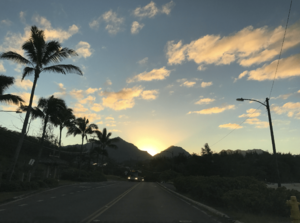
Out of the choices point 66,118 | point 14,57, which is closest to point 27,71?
point 14,57

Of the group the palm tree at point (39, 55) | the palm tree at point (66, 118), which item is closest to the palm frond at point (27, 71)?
the palm tree at point (39, 55)

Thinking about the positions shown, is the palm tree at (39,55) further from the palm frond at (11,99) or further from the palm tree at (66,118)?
the palm tree at (66,118)

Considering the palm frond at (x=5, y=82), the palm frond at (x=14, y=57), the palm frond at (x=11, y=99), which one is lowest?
the palm frond at (x=11, y=99)

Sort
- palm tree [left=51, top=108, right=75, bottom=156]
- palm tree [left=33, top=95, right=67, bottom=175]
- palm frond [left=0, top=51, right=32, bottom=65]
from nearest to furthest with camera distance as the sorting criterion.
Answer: palm frond [left=0, top=51, right=32, bottom=65]
palm tree [left=33, top=95, right=67, bottom=175]
palm tree [left=51, top=108, right=75, bottom=156]

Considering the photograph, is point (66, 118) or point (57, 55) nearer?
point (57, 55)

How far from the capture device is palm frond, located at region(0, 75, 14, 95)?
21.7 metres

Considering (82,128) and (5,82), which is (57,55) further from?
(82,128)

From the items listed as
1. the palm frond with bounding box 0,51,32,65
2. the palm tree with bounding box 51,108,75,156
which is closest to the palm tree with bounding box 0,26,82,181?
the palm frond with bounding box 0,51,32,65

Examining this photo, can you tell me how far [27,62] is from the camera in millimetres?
20781

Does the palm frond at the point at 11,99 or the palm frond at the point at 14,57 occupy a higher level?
the palm frond at the point at 14,57

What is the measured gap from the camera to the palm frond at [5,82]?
21.7 m

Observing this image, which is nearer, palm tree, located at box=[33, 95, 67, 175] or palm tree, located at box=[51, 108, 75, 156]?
palm tree, located at box=[33, 95, 67, 175]

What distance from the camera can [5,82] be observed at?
71.8 ft

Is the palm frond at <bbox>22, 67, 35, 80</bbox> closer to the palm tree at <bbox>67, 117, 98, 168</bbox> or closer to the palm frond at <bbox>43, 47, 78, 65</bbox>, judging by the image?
the palm frond at <bbox>43, 47, 78, 65</bbox>
